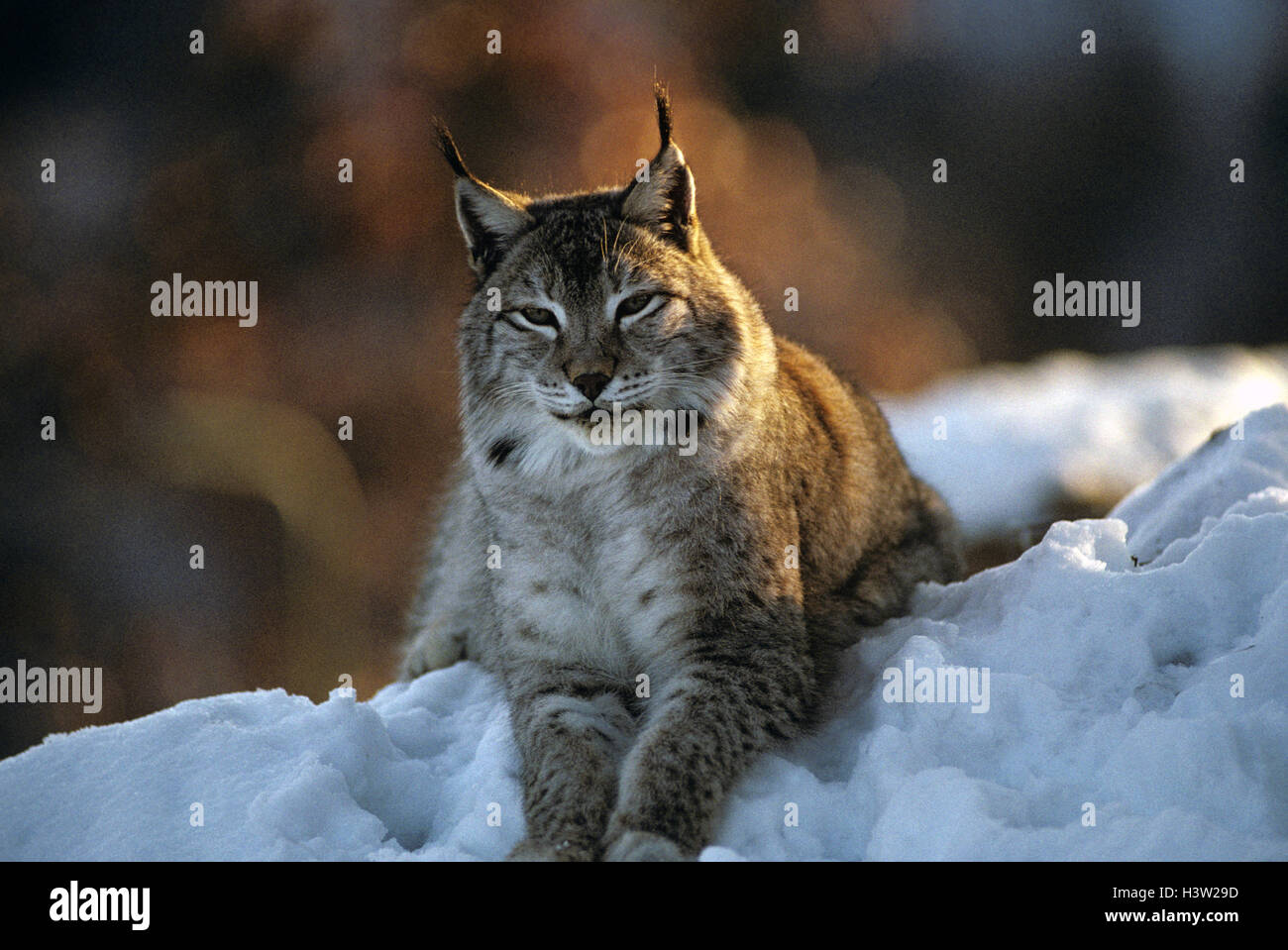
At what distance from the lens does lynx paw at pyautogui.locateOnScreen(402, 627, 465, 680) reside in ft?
17.5

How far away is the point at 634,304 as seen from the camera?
12.6 feet

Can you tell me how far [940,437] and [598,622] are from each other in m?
6.27

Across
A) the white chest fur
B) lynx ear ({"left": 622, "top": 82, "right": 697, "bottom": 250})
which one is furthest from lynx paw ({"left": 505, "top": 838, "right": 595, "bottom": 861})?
lynx ear ({"left": 622, "top": 82, "right": 697, "bottom": 250})

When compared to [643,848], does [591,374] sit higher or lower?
higher

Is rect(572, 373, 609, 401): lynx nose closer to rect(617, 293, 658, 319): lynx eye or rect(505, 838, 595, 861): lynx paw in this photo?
rect(617, 293, 658, 319): lynx eye

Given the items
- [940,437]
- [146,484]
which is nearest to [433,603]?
[940,437]

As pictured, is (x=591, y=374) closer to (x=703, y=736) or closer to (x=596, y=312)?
(x=596, y=312)

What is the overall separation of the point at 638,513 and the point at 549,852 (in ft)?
3.71

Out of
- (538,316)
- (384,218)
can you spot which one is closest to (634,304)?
(538,316)

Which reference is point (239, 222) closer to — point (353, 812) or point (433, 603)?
point (433, 603)

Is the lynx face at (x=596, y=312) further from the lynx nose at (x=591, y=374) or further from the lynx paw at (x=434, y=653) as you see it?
the lynx paw at (x=434, y=653)

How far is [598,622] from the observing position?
387 cm

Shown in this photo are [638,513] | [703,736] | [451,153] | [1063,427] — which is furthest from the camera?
[1063,427]

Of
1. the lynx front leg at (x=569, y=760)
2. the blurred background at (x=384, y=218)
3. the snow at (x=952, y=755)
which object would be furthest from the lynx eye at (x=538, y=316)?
the blurred background at (x=384, y=218)
